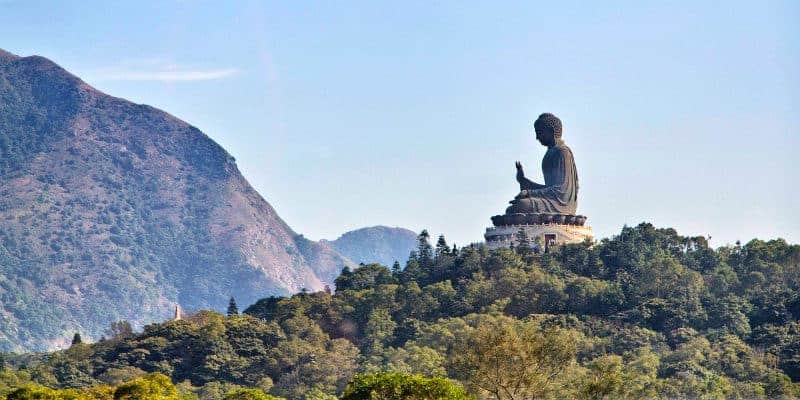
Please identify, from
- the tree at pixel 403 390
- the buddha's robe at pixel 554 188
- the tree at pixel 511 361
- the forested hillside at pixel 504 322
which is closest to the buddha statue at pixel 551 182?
the buddha's robe at pixel 554 188

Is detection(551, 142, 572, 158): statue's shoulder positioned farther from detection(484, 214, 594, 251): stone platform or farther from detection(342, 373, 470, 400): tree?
detection(342, 373, 470, 400): tree

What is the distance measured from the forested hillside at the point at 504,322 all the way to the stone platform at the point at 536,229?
7.15ft

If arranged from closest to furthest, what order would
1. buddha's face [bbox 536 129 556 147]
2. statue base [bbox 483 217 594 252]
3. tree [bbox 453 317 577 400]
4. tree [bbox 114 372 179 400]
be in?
tree [bbox 114 372 179 400]
tree [bbox 453 317 577 400]
statue base [bbox 483 217 594 252]
buddha's face [bbox 536 129 556 147]

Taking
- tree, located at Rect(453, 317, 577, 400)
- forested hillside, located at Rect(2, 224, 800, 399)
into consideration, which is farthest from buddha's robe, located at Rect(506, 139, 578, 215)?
tree, located at Rect(453, 317, 577, 400)

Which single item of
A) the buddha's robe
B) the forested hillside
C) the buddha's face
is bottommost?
the forested hillside

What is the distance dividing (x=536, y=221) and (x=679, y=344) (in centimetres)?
1903

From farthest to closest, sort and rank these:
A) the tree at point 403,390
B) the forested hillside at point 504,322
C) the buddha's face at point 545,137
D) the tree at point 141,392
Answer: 1. the buddha's face at point 545,137
2. the forested hillside at point 504,322
3. the tree at point 141,392
4. the tree at point 403,390

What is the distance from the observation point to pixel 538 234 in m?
114

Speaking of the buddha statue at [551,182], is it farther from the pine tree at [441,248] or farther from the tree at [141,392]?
the tree at [141,392]

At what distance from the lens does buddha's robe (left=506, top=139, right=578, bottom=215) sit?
11400 centimetres

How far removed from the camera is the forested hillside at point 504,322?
9325 centimetres

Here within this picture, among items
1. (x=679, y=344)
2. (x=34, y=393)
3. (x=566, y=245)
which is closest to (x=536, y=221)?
(x=566, y=245)

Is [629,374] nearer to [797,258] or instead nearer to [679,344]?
[679,344]

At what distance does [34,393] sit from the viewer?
64562 mm
